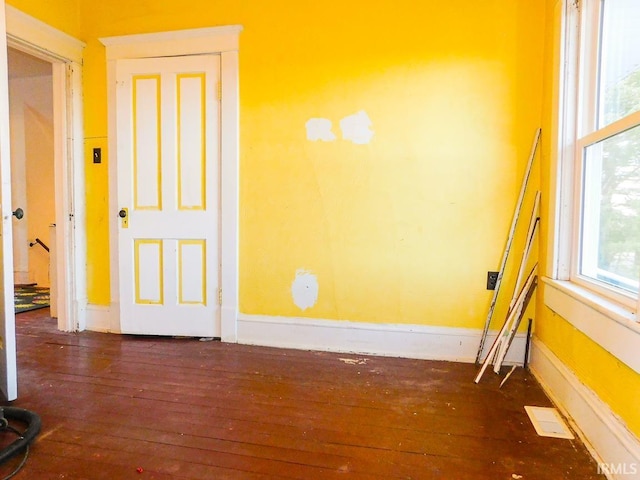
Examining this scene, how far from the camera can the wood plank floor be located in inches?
57.2

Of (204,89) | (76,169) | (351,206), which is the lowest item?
(351,206)

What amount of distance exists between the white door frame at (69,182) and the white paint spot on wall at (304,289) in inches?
68.1

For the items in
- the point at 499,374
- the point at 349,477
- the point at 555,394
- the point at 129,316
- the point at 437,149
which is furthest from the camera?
the point at 129,316

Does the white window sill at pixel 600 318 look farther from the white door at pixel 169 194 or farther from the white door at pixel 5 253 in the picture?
the white door at pixel 5 253

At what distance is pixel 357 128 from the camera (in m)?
2.56

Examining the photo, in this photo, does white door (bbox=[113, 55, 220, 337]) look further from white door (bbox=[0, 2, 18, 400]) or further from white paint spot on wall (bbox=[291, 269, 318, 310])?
white door (bbox=[0, 2, 18, 400])

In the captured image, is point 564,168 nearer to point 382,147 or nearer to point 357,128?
point 382,147

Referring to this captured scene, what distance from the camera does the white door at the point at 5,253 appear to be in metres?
1.80

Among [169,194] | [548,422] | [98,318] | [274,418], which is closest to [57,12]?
[169,194]

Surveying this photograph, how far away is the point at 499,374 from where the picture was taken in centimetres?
231

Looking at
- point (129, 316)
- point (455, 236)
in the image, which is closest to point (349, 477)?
point (455, 236)

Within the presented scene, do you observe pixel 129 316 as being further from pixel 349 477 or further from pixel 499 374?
pixel 499 374

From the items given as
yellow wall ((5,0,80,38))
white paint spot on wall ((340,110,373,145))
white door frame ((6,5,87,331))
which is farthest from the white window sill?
yellow wall ((5,0,80,38))

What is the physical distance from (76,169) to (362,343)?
2.50 metres
